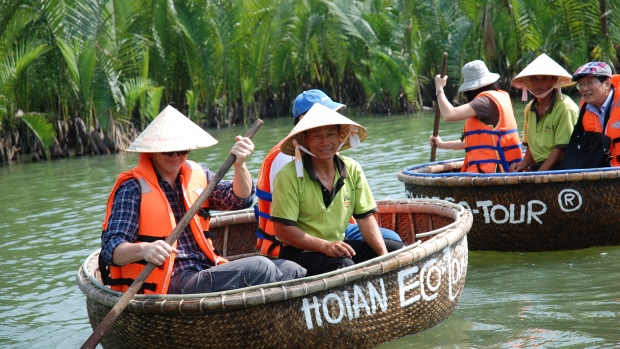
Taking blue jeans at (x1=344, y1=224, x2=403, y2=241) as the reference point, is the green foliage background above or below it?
above

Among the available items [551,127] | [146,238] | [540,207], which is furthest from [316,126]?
[551,127]

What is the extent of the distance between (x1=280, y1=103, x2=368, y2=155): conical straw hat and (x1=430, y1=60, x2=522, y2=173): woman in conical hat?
6.84 feet

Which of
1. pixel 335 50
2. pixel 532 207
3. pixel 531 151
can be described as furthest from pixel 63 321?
pixel 335 50

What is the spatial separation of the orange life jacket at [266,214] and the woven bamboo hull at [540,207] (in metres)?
1.73

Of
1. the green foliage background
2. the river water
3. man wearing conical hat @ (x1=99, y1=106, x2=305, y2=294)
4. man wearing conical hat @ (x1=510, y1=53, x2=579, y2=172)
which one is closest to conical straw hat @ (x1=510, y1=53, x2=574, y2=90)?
man wearing conical hat @ (x1=510, y1=53, x2=579, y2=172)

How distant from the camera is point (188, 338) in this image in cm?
379

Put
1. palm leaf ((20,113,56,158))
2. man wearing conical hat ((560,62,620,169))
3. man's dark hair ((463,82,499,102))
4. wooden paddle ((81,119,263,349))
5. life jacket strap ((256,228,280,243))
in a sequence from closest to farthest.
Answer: wooden paddle ((81,119,263,349)) → life jacket strap ((256,228,280,243)) → man wearing conical hat ((560,62,620,169)) → man's dark hair ((463,82,499,102)) → palm leaf ((20,113,56,158))

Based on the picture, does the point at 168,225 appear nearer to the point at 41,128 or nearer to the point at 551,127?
the point at 551,127

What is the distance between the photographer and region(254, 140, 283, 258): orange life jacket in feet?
15.1

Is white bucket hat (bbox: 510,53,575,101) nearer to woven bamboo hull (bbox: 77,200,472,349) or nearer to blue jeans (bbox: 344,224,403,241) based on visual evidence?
blue jeans (bbox: 344,224,403,241)

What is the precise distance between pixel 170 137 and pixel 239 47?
51.4ft

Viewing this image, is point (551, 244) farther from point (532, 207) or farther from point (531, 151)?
point (531, 151)

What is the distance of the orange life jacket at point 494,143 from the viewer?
250 inches

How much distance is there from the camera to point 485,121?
20.9 ft
